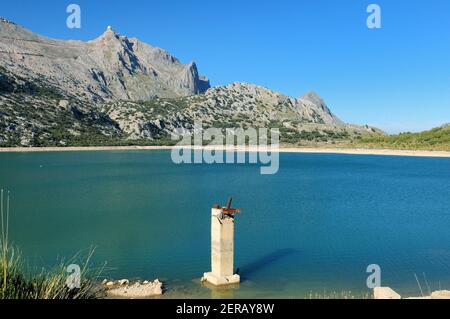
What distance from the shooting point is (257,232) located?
2547 cm

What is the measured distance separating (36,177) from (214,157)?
6053cm

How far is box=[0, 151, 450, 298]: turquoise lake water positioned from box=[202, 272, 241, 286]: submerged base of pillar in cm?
31

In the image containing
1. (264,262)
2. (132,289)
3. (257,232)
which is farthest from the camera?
(257,232)

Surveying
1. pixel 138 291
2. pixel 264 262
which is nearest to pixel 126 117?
pixel 264 262

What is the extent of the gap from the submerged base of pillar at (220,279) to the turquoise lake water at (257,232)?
12.2 inches

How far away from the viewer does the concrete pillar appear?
624 inches

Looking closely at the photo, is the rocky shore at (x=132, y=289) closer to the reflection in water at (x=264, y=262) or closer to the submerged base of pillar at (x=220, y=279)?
the submerged base of pillar at (x=220, y=279)

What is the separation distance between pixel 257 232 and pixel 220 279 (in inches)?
380

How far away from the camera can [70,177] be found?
188 feet

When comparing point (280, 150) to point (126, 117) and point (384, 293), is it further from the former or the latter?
point (384, 293)

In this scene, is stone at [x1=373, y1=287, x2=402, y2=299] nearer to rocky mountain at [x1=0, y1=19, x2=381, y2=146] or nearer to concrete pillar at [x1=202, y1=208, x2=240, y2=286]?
concrete pillar at [x1=202, y1=208, x2=240, y2=286]

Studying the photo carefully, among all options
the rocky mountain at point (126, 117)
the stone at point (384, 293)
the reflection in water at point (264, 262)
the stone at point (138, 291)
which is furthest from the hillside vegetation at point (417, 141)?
the stone at point (138, 291)
